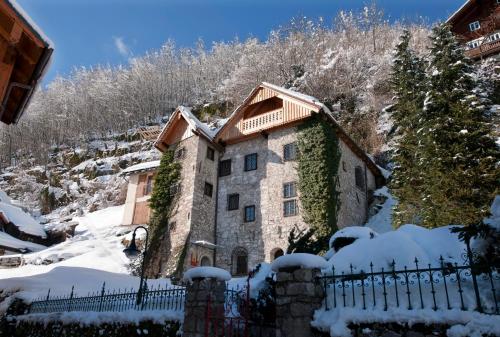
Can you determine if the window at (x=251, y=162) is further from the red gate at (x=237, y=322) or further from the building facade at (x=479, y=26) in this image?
the building facade at (x=479, y=26)

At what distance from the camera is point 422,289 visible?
5551 millimetres

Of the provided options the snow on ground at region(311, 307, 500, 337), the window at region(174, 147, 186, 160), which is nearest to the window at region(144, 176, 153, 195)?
the window at region(174, 147, 186, 160)

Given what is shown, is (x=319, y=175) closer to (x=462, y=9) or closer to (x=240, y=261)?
(x=240, y=261)

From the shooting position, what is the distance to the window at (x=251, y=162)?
922 inches

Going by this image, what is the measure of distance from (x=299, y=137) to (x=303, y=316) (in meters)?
16.5

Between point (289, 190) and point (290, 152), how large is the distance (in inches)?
94.3

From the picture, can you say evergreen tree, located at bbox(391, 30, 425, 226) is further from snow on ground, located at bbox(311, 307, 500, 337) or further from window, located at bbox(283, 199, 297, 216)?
snow on ground, located at bbox(311, 307, 500, 337)

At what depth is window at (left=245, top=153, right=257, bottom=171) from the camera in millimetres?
23420

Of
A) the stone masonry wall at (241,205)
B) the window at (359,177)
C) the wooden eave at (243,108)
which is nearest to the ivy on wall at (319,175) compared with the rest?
the wooden eave at (243,108)

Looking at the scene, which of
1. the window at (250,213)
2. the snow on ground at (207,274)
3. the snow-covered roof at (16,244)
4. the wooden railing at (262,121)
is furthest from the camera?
the snow-covered roof at (16,244)

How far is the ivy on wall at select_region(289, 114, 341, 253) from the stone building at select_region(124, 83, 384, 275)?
52cm

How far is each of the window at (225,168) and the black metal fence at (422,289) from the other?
714 inches

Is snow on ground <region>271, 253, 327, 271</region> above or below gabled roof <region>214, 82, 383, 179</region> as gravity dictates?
below

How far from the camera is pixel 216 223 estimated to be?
23.2m
